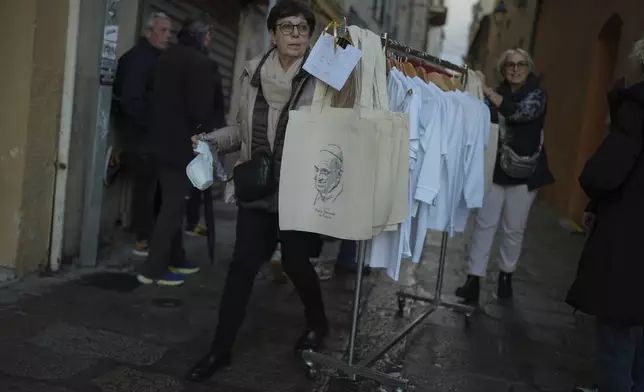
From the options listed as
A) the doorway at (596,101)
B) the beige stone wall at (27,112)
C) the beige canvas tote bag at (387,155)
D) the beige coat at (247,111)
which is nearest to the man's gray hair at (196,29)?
the beige stone wall at (27,112)

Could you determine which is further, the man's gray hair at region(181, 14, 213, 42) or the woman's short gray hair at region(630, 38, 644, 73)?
the man's gray hair at region(181, 14, 213, 42)

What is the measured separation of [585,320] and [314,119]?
11.0ft

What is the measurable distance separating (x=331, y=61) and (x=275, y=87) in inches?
17.4

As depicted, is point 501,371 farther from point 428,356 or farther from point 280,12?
point 280,12

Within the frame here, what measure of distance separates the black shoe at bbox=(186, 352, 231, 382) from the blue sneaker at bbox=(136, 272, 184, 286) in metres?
1.67

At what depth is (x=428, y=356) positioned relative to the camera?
4070 millimetres

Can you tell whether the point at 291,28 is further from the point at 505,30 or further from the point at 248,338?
the point at 505,30

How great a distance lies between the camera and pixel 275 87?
11.0 ft

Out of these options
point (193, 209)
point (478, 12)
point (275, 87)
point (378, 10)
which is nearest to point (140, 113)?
point (193, 209)

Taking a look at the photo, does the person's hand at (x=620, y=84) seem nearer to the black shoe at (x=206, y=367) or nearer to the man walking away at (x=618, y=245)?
the man walking away at (x=618, y=245)

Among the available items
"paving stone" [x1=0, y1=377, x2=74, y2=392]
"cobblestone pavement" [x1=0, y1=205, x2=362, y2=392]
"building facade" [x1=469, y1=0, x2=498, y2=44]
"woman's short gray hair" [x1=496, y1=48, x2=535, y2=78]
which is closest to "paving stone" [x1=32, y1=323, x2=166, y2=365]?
"cobblestone pavement" [x1=0, y1=205, x2=362, y2=392]

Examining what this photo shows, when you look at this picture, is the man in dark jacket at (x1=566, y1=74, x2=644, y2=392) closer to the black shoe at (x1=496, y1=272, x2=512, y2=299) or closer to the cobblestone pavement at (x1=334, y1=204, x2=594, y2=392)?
the cobblestone pavement at (x1=334, y1=204, x2=594, y2=392)

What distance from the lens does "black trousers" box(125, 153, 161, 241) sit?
5625mm

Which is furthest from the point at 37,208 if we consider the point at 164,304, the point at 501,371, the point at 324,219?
the point at 501,371
